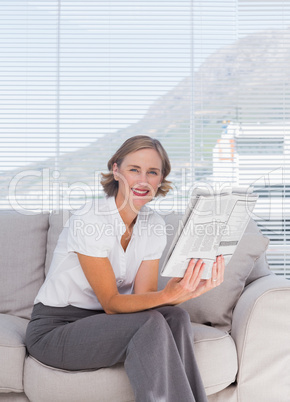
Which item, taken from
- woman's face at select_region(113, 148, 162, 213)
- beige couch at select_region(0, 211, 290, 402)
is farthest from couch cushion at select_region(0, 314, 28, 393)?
woman's face at select_region(113, 148, 162, 213)

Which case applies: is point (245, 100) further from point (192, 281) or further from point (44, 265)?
point (192, 281)

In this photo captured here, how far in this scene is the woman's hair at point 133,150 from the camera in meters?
2.02

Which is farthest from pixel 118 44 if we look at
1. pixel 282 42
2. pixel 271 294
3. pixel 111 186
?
pixel 271 294

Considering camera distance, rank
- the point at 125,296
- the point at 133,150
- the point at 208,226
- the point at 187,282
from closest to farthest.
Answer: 1. the point at 208,226
2. the point at 187,282
3. the point at 125,296
4. the point at 133,150

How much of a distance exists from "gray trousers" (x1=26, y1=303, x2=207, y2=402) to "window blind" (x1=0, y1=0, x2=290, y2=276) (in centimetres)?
161

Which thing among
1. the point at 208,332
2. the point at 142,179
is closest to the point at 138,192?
the point at 142,179

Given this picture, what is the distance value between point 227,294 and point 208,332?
32 cm

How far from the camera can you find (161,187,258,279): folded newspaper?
1.46 m

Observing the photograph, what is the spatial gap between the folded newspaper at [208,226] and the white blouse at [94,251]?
40cm

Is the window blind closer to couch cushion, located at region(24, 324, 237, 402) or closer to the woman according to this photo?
the woman

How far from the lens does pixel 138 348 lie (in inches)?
61.8

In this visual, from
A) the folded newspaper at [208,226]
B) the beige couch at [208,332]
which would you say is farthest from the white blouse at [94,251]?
the folded newspaper at [208,226]

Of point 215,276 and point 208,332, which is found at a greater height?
point 215,276

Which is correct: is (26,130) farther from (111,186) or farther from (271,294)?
(271,294)
